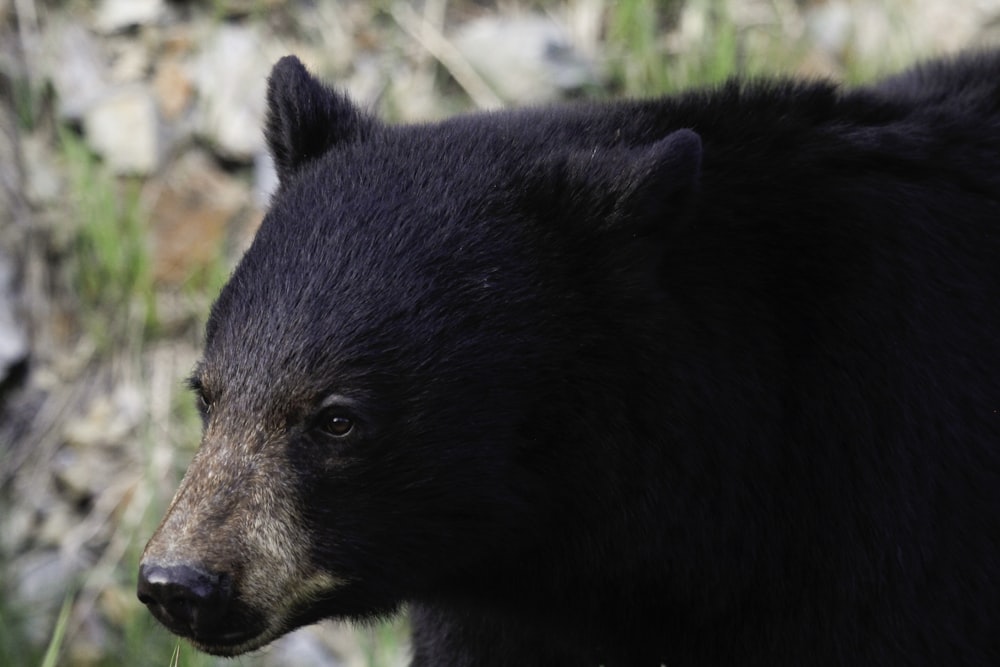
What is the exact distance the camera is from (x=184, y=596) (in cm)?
268

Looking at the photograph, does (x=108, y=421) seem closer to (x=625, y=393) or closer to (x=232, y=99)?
(x=232, y=99)

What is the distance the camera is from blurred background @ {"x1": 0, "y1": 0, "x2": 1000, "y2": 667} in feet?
20.0

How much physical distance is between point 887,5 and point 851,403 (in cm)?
426

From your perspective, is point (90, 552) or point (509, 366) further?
point (90, 552)

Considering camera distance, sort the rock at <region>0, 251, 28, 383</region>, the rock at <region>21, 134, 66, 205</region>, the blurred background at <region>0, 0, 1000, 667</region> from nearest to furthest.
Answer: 1. the blurred background at <region>0, 0, 1000, 667</region>
2. the rock at <region>0, 251, 28, 383</region>
3. the rock at <region>21, 134, 66, 205</region>

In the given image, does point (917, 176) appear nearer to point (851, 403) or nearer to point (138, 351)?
point (851, 403)

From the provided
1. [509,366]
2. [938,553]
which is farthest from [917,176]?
[509,366]

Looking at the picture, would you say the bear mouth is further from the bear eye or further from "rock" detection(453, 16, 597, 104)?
"rock" detection(453, 16, 597, 104)

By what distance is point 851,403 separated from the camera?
306 cm

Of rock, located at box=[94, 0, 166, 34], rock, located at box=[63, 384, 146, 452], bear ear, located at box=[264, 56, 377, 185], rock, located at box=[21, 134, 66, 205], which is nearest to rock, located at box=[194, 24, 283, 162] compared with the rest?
rock, located at box=[94, 0, 166, 34]

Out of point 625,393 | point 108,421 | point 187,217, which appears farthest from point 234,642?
point 187,217

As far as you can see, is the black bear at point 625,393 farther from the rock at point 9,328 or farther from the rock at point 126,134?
the rock at point 126,134

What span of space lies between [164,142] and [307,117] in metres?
3.75

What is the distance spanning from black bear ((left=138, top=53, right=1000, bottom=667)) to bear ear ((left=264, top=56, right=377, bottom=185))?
84 millimetres
